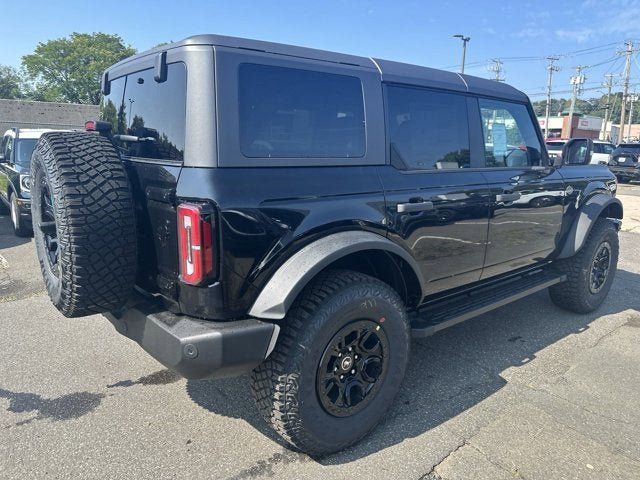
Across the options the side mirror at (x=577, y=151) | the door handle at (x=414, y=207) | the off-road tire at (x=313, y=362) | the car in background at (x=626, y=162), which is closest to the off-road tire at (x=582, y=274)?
the side mirror at (x=577, y=151)

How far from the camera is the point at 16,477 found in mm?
2215

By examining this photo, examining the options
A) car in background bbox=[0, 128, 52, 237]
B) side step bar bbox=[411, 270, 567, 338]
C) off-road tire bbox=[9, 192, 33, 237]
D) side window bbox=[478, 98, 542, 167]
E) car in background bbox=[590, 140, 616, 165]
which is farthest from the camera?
car in background bbox=[590, 140, 616, 165]

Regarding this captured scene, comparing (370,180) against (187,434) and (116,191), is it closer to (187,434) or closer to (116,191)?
(116,191)

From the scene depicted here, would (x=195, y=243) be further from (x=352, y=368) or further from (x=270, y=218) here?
(x=352, y=368)

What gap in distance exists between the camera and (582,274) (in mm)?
4375

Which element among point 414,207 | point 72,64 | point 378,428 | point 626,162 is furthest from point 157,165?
point 72,64

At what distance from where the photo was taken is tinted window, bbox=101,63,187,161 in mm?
2224

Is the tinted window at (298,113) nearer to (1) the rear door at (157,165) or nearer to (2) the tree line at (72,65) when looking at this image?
(1) the rear door at (157,165)

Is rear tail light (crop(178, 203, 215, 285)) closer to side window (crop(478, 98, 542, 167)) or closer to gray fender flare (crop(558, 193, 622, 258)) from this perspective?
side window (crop(478, 98, 542, 167))

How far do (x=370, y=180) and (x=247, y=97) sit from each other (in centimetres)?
83

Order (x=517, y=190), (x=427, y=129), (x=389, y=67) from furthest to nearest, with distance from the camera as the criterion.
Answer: (x=517, y=190) < (x=427, y=129) < (x=389, y=67)

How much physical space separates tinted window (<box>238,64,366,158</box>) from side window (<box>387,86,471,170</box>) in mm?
304

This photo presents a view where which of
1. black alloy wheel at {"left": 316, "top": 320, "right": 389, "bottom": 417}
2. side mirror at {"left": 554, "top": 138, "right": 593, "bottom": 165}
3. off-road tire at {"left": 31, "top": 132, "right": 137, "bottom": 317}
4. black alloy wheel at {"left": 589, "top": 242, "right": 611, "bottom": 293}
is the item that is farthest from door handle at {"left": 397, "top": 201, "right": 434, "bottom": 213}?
black alloy wheel at {"left": 589, "top": 242, "right": 611, "bottom": 293}

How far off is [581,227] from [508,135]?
1.24m
